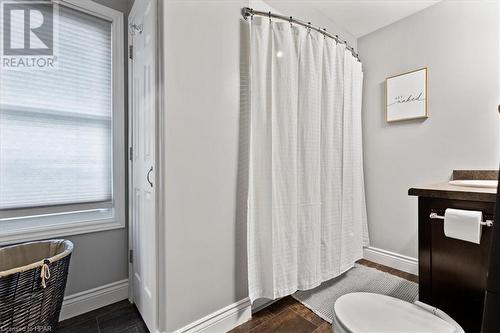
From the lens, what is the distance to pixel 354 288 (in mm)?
1994

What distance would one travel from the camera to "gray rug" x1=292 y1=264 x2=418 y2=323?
1.78 meters

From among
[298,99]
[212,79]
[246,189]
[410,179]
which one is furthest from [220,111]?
[410,179]

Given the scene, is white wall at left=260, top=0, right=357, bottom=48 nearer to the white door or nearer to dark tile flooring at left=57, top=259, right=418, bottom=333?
the white door

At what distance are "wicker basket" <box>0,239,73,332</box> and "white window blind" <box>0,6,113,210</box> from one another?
1.07 ft

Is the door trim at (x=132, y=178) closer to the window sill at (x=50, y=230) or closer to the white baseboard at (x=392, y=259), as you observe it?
the window sill at (x=50, y=230)

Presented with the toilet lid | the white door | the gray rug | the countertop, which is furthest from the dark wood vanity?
the white door

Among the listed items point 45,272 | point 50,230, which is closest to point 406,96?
point 45,272

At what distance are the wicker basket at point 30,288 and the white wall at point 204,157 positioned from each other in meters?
0.57

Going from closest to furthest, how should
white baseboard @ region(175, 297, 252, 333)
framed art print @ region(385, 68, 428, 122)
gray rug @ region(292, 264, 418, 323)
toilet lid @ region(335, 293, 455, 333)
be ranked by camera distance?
toilet lid @ region(335, 293, 455, 333) < white baseboard @ region(175, 297, 252, 333) < gray rug @ region(292, 264, 418, 323) < framed art print @ region(385, 68, 428, 122)

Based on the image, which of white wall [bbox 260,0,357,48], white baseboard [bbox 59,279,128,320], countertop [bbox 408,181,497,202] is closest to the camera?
countertop [bbox 408,181,497,202]

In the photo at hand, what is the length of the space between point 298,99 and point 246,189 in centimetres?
78

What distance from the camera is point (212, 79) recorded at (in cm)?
144

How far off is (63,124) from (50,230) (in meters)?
Answer: 0.71

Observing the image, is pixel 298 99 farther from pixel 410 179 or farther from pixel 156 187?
pixel 410 179
